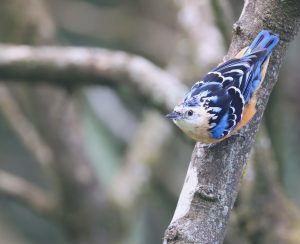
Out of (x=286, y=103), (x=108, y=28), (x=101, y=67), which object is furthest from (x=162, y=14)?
(x=101, y=67)

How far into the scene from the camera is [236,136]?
225 cm

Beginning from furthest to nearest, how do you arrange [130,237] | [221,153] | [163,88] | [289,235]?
[130,237] < [163,88] < [289,235] < [221,153]

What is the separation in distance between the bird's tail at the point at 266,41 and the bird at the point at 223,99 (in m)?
0.06

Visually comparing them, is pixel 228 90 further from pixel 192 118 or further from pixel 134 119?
pixel 134 119

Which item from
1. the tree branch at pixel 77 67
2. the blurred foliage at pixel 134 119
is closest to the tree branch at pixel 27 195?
the blurred foliage at pixel 134 119

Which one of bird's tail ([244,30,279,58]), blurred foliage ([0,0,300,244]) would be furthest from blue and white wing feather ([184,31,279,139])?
blurred foliage ([0,0,300,244])

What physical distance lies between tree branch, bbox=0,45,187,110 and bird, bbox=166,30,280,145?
1279 mm

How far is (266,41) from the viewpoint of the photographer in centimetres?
228

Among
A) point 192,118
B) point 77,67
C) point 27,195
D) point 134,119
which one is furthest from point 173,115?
point 134,119

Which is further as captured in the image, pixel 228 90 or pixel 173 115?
pixel 228 90

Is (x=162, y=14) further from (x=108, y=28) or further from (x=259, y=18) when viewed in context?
(x=259, y=18)

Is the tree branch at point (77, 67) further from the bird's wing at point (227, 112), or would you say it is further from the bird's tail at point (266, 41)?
the bird's tail at point (266, 41)

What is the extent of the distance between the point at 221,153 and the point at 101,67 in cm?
205

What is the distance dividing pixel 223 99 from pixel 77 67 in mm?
1703
